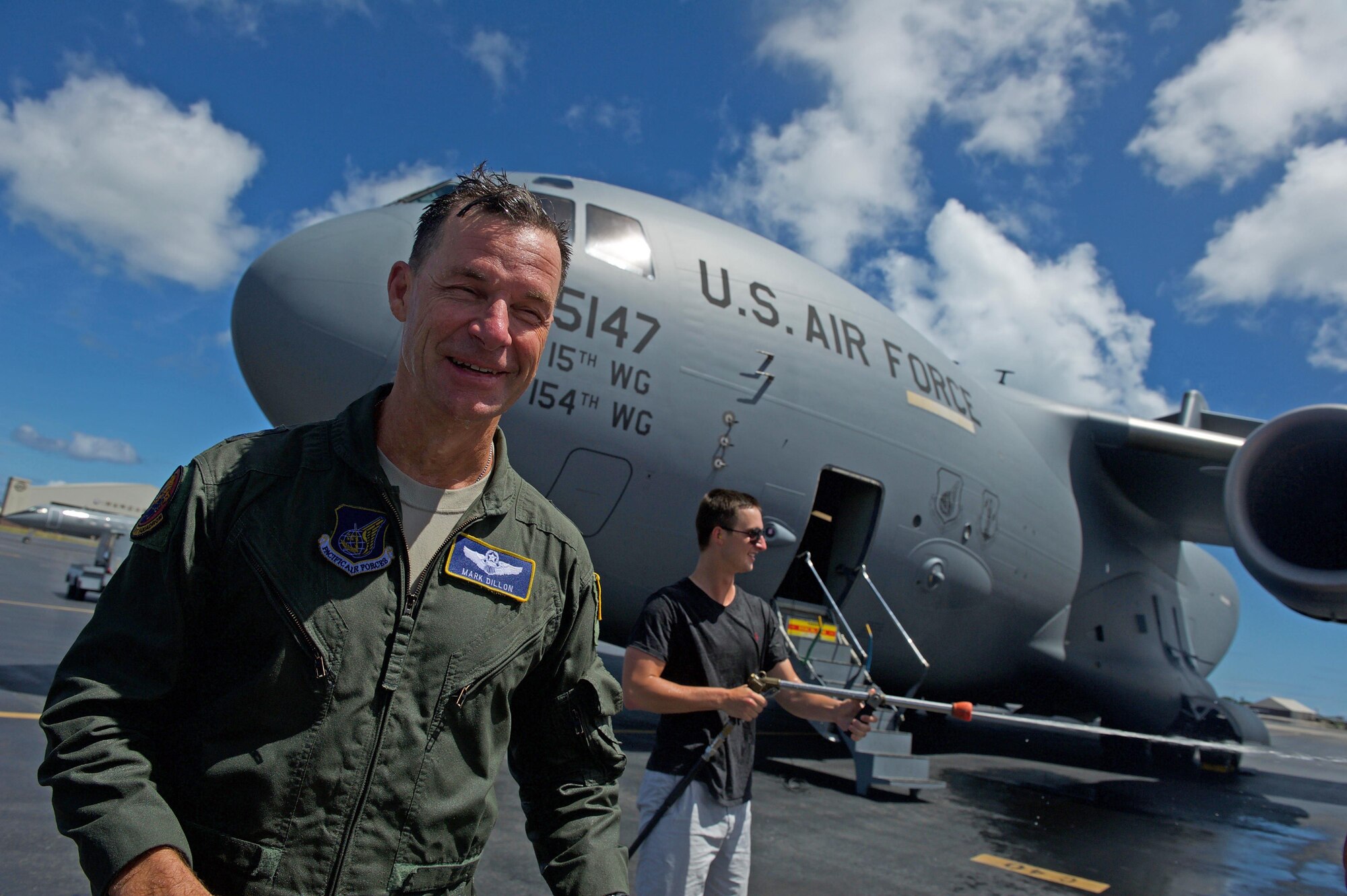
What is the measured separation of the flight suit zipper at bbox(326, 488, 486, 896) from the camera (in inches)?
46.9

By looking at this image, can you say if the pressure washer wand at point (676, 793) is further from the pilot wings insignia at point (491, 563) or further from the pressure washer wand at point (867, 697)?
the pilot wings insignia at point (491, 563)

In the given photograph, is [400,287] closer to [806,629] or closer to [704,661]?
[704,661]

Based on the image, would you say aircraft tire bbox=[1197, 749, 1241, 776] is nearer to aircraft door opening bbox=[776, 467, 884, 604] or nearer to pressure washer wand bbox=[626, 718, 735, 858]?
aircraft door opening bbox=[776, 467, 884, 604]

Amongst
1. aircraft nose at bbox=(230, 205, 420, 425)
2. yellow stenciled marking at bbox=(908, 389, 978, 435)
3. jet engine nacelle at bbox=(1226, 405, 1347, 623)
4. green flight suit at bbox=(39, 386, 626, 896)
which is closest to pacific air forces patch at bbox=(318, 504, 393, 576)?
green flight suit at bbox=(39, 386, 626, 896)

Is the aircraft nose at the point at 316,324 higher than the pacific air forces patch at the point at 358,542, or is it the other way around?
the aircraft nose at the point at 316,324

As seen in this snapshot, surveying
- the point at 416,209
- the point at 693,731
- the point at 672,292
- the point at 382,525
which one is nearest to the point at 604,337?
the point at 672,292

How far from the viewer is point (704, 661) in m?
2.79

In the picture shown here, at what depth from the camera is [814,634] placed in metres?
7.12

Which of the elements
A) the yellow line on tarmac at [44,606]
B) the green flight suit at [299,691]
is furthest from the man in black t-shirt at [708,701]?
the yellow line on tarmac at [44,606]

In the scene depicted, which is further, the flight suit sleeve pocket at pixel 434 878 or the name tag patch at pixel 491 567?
the name tag patch at pixel 491 567

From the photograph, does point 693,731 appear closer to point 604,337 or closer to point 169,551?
point 169,551

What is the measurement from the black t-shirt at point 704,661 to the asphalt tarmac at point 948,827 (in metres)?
1.33

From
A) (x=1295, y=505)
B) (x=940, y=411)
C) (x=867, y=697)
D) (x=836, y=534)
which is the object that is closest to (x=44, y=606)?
(x=836, y=534)

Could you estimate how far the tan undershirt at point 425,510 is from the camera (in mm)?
1370
